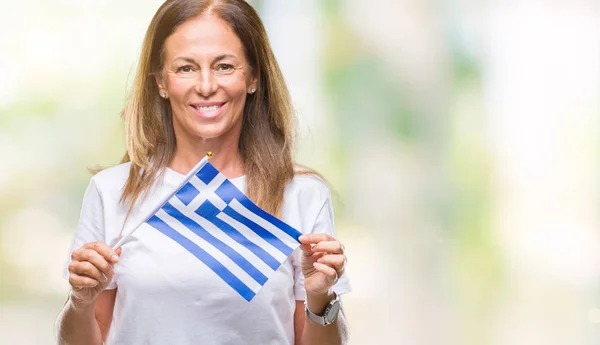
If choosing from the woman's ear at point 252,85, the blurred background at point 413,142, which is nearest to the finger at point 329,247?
the woman's ear at point 252,85

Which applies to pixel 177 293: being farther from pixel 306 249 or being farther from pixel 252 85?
pixel 252 85

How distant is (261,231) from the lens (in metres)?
1.79

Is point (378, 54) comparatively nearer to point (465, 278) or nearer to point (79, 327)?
point (465, 278)

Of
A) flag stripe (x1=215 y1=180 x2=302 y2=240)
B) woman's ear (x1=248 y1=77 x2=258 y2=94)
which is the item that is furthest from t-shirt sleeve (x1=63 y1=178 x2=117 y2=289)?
woman's ear (x1=248 y1=77 x2=258 y2=94)

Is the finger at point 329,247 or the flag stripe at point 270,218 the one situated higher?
the flag stripe at point 270,218

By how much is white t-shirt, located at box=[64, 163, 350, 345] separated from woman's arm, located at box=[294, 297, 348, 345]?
0.02 metres

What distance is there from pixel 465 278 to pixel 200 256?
2.73 meters

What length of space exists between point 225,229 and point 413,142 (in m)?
2.62

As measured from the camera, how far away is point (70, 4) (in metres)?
4.18

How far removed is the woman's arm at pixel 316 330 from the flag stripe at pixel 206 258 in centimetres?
12

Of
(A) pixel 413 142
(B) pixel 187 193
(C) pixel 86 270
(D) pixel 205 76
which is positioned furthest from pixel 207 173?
(A) pixel 413 142

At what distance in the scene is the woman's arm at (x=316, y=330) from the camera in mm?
1793

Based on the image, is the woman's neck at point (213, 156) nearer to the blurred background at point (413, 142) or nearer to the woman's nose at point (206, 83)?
the woman's nose at point (206, 83)

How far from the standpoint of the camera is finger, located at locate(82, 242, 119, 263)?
166cm
